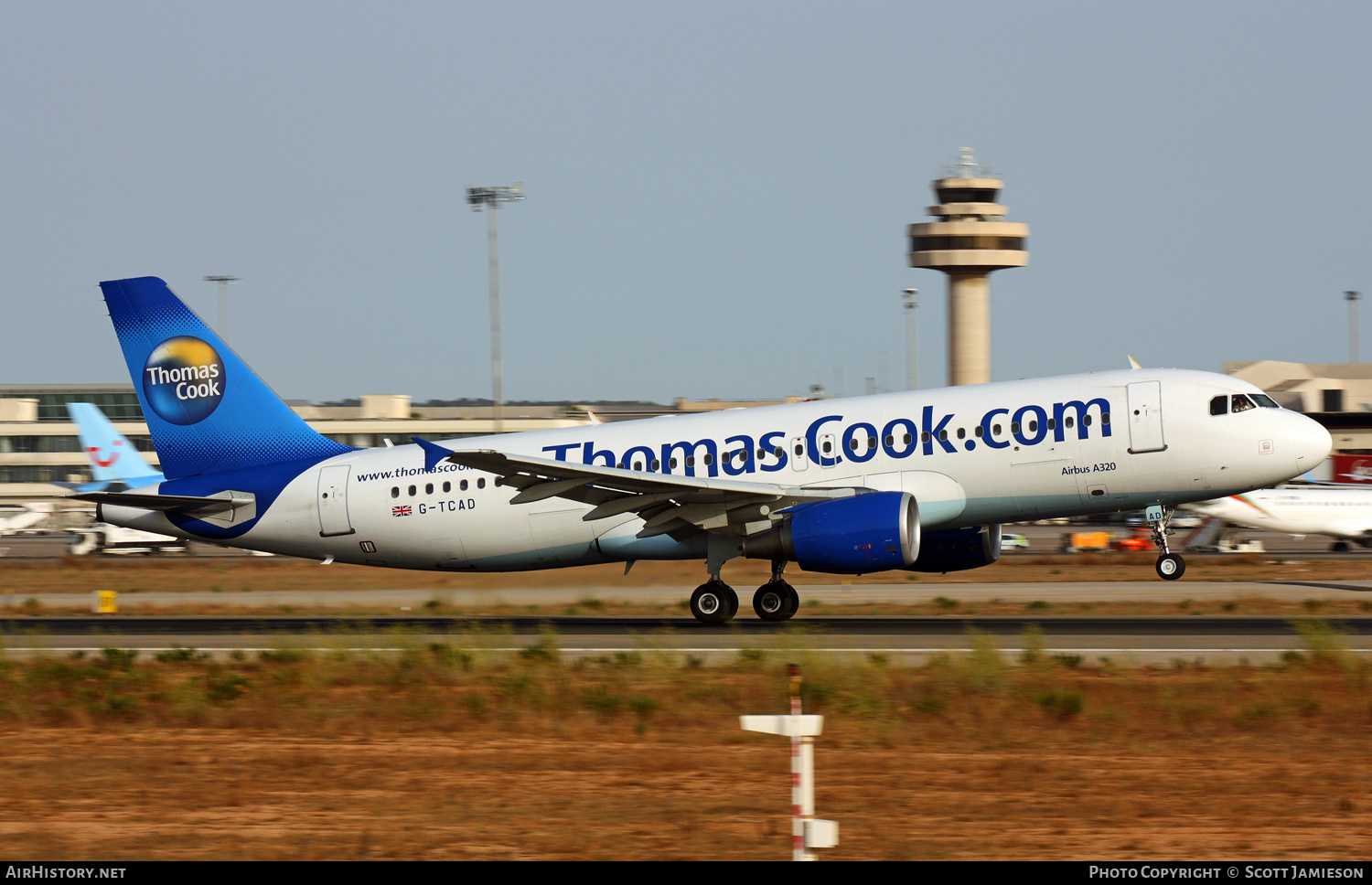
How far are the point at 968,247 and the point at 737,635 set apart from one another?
8183cm

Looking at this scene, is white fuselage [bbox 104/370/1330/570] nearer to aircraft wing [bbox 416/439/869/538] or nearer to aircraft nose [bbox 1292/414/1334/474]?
aircraft nose [bbox 1292/414/1334/474]

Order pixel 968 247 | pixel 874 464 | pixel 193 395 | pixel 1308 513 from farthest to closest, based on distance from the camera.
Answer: pixel 968 247 → pixel 1308 513 → pixel 193 395 → pixel 874 464

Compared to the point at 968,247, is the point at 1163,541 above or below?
below

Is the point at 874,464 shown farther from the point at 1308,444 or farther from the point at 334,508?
the point at 334,508

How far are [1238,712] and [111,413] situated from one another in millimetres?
118385

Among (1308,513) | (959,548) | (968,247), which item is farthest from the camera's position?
(968,247)

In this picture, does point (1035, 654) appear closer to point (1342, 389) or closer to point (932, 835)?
point (932, 835)

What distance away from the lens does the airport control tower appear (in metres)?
98.8

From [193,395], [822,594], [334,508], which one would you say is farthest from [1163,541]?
[193,395]

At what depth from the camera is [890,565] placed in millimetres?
22297

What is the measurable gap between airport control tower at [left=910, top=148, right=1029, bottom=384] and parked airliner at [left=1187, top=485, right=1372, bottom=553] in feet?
129

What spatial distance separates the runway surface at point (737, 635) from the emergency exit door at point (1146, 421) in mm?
3102

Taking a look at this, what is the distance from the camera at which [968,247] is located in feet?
328
